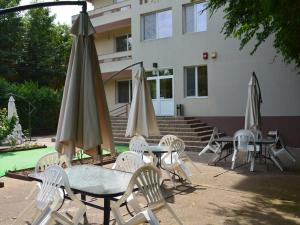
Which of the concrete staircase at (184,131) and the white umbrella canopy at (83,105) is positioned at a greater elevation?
the white umbrella canopy at (83,105)

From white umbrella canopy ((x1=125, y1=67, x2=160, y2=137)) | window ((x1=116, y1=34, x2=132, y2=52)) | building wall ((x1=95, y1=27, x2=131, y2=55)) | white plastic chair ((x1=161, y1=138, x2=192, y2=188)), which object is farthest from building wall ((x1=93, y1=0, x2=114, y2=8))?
white plastic chair ((x1=161, y1=138, x2=192, y2=188))

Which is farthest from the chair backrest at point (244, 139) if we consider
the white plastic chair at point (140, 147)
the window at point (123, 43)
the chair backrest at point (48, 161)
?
the window at point (123, 43)

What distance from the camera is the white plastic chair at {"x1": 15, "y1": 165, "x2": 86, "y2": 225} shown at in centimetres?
433

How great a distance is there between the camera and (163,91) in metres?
19.7

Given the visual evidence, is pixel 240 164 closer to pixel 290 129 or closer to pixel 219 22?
Result: pixel 290 129

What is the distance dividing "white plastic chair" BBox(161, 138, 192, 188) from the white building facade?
8775mm

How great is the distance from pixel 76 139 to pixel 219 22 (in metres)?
13.6

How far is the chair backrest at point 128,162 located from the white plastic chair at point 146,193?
3.91 feet

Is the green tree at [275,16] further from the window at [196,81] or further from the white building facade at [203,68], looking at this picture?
the window at [196,81]

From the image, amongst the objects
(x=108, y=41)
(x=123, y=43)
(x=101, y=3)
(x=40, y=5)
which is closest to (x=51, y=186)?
(x=40, y=5)

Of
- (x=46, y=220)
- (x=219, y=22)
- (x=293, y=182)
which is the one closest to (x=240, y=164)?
(x=293, y=182)

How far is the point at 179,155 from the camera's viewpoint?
331 inches

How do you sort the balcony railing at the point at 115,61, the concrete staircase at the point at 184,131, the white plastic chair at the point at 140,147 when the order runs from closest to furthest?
1. the white plastic chair at the point at 140,147
2. the concrete staircase at the point at 184,131
3. the balcony railing at the point at 115,61

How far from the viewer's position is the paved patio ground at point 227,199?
226 inches
